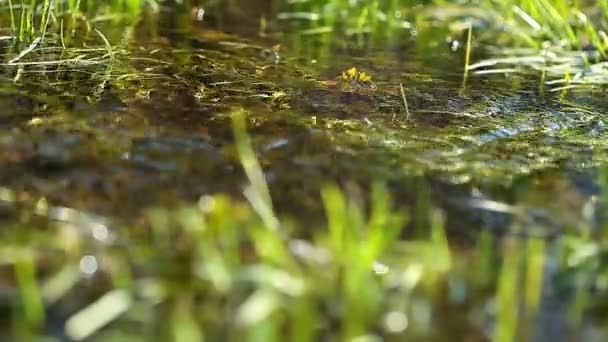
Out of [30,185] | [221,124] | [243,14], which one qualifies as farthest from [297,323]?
[243,14]

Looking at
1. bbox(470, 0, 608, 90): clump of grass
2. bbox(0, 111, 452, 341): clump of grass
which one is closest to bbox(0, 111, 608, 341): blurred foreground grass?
bbox(0, 111, 452, 341): clump of grass

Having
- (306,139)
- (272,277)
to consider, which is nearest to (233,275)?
(272,277)

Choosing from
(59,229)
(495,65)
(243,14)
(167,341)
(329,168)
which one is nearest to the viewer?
(167,341)

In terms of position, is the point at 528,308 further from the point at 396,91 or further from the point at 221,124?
the point at 396,91

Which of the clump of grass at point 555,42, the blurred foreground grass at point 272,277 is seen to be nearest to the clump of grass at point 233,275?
the blurred foreground grass at point 272,277

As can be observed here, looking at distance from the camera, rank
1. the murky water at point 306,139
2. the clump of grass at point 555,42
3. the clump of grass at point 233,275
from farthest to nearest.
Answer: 1. the clump of grass at point 555,42
2. the murky water at point 306,139
3. the clump of grass at point 233,275

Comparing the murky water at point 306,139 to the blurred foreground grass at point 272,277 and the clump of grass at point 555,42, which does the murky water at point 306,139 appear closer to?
the blurred foreground grass at point 272,277

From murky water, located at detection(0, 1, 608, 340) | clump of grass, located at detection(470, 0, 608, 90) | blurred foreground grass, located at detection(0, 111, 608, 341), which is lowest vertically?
blurred foreground grass, located at detection(0, 111, 608, 341)

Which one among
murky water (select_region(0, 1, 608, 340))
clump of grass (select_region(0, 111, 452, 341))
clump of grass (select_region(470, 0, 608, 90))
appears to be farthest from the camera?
clump of grass (select_region(470, 0, 608, 90))

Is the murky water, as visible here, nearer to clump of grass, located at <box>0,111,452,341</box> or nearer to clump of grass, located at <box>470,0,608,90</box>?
clump of grass, located at <box>0,111,452,341</box>
